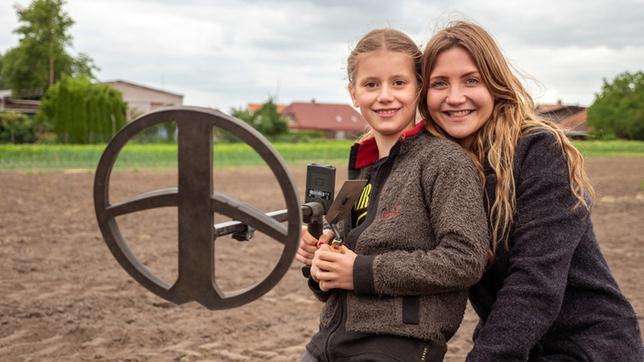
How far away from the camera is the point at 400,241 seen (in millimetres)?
1753

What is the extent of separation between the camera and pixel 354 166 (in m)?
2.07

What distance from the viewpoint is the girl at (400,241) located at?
169 cm

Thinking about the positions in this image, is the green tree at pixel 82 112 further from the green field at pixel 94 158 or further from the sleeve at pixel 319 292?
the sleeve at pixel 319 292

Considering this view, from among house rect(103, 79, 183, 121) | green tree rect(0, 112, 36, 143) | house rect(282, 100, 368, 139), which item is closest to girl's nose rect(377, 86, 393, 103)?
green tree rect(0, 112, 36, 143)

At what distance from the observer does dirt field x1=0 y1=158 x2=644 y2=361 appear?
4516 mm

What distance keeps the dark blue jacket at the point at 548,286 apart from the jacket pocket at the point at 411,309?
0.60 feet

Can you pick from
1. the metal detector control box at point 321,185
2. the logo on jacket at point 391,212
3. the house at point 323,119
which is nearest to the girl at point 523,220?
the logo on jacket at point 391,212

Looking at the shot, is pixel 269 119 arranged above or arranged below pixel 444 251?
above

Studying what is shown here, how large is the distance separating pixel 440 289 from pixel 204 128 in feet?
2.37

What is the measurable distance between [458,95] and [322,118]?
218ft

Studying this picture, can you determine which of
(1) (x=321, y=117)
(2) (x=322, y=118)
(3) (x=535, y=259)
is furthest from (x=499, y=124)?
(1) (x=321, y=117)

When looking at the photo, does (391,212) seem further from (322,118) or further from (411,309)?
(322,118)

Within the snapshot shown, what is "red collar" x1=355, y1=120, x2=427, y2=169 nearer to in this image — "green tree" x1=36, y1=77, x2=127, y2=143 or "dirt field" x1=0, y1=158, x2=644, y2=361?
"dirt field" x1=0, y1=158, x2=644, y2=361

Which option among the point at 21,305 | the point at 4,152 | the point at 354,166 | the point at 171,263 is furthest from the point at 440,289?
the point at 4,152
